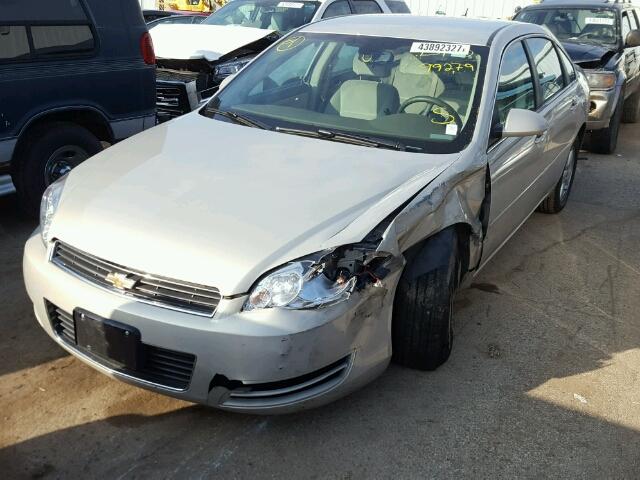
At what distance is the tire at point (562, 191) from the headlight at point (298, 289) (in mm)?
3588

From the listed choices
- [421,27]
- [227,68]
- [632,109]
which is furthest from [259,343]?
[632,109]

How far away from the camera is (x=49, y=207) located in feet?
10.0

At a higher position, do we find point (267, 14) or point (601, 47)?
point (267, 14)

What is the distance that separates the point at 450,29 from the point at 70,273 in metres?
2.63

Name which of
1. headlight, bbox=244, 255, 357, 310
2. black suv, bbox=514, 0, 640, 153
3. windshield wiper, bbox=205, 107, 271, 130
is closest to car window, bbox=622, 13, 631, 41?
black suv, bbox=514, 0, 640, 153

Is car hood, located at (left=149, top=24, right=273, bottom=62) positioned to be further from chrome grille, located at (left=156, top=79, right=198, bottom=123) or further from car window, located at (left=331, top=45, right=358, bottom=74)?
car window, located at (left=331, top=45, right=358, bottom=74)

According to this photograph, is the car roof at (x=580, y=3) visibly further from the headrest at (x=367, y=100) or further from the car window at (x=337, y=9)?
the headrest at (x=367, y=100)

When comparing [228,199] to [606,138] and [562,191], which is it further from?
[606,138]

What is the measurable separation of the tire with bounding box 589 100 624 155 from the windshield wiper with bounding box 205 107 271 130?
5666mm

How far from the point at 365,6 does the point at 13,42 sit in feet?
17.8

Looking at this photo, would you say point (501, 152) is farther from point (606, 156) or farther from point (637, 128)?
point (637, 128)

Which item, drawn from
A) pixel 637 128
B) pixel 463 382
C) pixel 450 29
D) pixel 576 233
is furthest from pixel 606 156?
pixel 463 382

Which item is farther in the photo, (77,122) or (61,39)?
(77,122)

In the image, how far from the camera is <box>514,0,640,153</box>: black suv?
7496mm
